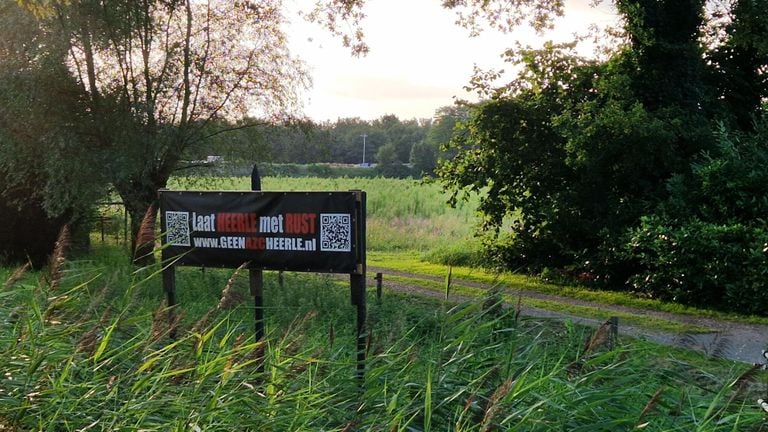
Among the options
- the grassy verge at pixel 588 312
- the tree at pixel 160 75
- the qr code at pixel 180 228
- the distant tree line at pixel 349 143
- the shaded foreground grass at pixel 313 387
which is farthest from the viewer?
the distant tree line at pixel 349 143

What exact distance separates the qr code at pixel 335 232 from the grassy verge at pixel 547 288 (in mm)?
3384

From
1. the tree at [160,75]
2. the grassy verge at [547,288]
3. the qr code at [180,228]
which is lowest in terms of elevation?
the grassy verge at [547,288]

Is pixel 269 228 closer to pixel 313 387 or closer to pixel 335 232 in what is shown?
pixel 335 232

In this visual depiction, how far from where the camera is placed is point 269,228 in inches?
299

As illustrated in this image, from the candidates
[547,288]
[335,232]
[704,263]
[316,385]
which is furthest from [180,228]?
[547,288]

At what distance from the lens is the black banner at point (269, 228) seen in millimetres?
7203

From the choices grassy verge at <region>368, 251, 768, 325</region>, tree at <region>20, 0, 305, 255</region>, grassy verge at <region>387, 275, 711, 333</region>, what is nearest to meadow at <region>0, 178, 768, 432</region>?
grassy verge at <region>368, 251, 768, 325</region>

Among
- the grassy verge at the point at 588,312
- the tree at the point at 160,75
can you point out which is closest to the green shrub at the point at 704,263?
the grassy verge at the point at 588,312

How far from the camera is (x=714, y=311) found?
13.5 meters

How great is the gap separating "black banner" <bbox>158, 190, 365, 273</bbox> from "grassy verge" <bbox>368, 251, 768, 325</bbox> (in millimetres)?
3390

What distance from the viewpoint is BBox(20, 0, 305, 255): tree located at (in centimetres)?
1528

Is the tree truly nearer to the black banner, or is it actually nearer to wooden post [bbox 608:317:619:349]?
the black banner

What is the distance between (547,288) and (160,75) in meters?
9.12

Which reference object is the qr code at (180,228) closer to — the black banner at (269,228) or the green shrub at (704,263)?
the black banner at (269,228)
